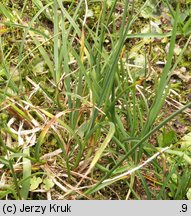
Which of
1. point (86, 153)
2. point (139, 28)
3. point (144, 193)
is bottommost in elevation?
point (144, 193)

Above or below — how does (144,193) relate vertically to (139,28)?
below

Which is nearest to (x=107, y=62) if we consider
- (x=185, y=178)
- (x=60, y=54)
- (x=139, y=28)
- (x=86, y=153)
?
(x=60, y=54)

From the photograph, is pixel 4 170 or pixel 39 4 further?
pixel 39 4

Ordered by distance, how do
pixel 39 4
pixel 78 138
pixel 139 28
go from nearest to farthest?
pixel 78 138 → pixel 39 4 → pixel 139 28

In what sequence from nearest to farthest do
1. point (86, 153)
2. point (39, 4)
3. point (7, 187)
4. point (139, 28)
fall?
1. point (7, 187)
2. point (86, 153)
3. point (39, 4)
4. point (139, 28)

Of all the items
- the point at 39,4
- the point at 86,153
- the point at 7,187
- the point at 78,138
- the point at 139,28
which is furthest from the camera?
the point at 139,28

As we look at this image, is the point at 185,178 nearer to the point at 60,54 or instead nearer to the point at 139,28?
the point at 60,54

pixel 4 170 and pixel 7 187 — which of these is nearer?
pixel 7 187
